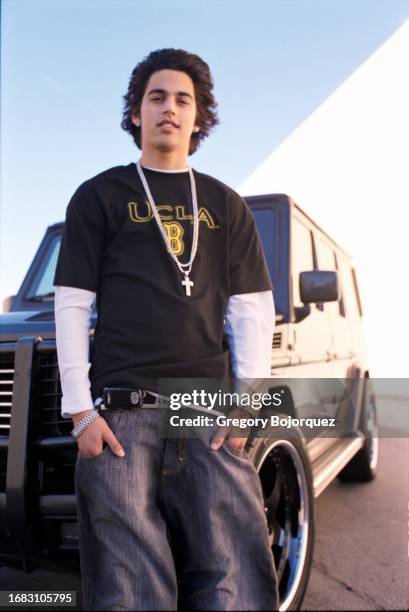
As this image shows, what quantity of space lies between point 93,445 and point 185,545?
36cm

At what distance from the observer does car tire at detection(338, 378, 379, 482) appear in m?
5.33

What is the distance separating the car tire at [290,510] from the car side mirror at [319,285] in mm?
782

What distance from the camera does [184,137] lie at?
1.79m

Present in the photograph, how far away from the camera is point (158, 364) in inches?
64.1

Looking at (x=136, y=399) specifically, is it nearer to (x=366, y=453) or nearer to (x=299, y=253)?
(x=299, y=253)

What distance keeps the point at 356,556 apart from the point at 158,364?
251 centimetres

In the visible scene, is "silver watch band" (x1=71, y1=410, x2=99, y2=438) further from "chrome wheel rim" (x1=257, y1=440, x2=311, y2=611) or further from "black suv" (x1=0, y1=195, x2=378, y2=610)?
"chrome wheel rim" (x1=257, y1=440, x2=311, y2=611)

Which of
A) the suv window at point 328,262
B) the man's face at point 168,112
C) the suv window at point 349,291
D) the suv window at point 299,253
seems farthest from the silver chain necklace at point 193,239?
the suv window at point 349,291

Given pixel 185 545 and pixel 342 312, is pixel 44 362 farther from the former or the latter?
pixel 342 312

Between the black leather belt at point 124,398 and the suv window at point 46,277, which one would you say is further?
the suv window at point 46,277

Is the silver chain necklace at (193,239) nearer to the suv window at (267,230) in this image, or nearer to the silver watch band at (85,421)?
the silver watch band at (85,421)

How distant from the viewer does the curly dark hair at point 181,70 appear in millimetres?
1839

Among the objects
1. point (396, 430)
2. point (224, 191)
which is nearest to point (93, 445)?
point (224, 191)

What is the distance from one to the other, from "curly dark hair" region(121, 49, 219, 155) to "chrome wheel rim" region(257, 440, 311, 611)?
1412mm
